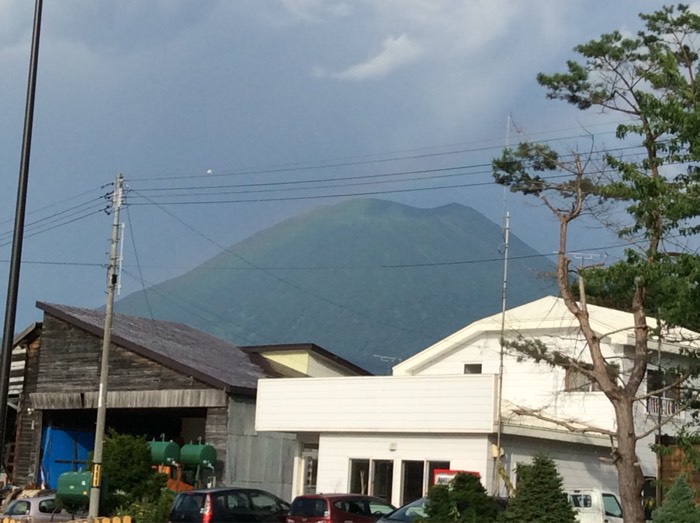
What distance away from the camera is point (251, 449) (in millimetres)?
39656

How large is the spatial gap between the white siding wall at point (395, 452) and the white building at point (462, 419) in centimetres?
3

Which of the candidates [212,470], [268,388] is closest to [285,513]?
[268,388]

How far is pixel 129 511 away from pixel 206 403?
9187 mm

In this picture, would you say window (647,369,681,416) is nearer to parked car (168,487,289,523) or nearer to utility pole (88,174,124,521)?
parked car (168,487,289,523)

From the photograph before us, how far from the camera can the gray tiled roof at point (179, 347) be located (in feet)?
135

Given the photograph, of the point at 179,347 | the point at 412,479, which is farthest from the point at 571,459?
the point at 179,347

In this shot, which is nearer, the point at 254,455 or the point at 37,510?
the point at 37,510

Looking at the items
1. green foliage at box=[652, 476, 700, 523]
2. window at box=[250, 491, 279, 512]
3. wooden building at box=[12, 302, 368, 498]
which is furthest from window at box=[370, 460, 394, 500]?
green foliage at box=[652, 476, 700, 523]

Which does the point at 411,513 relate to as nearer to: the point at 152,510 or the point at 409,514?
the point at 409,514

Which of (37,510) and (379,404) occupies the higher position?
(379,404)

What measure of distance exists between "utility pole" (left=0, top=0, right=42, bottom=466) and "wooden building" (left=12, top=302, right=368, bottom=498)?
19908 mm

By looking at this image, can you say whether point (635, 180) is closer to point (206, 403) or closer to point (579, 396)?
point (579, 396)

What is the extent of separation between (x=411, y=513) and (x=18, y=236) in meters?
11.0

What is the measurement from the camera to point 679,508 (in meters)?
19.5
